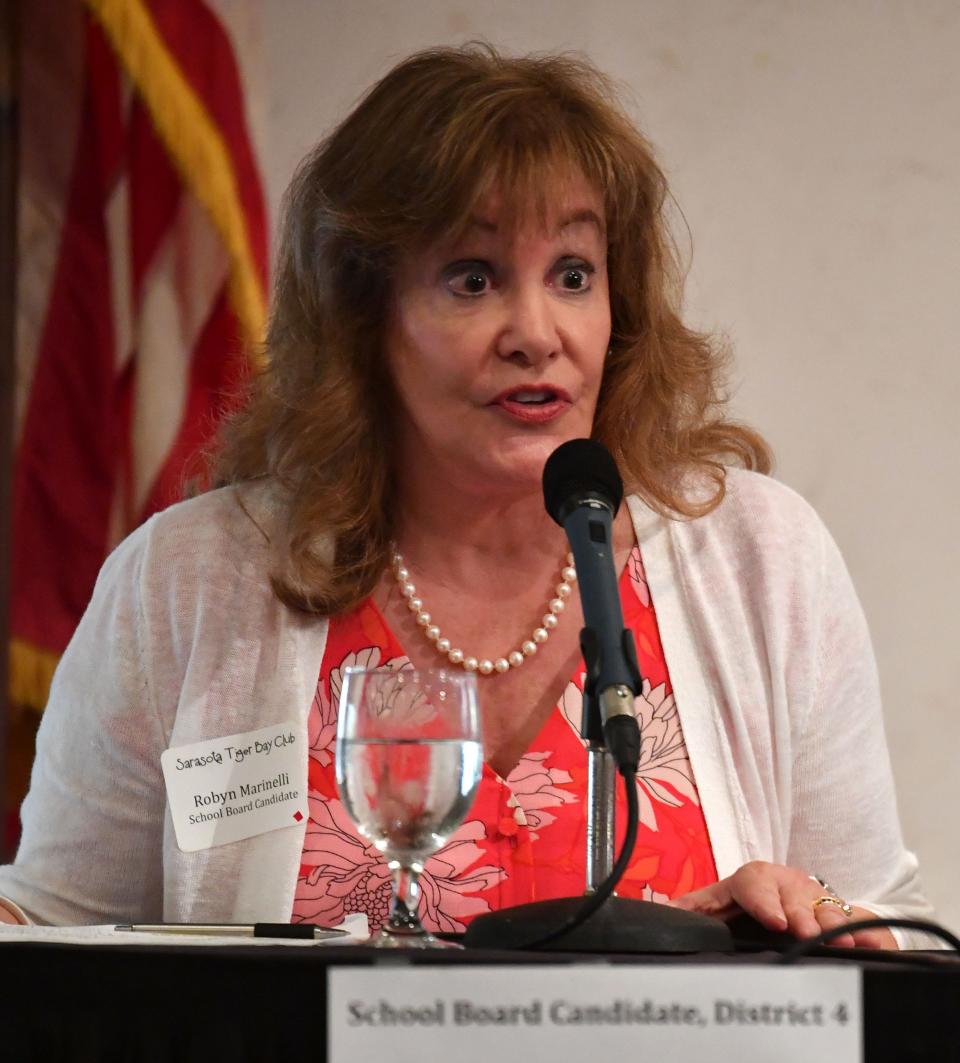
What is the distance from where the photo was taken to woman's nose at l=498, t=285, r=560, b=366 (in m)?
1.48

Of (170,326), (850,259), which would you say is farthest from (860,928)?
(850,259)

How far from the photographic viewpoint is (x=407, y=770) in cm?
89

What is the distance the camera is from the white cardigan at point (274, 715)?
151 centimetres

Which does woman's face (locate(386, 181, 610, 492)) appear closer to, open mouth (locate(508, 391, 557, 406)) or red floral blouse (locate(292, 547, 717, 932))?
open mouth (locate(508, 391, 557, 406))

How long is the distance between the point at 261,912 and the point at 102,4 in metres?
1.46

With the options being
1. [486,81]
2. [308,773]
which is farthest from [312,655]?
[486,81]

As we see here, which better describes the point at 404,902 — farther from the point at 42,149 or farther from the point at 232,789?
the point at 42,149

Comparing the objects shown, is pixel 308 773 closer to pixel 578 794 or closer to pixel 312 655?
pixel 312 655

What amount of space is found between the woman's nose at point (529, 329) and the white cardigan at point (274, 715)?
312 mm

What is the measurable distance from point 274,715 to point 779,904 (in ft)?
2.15

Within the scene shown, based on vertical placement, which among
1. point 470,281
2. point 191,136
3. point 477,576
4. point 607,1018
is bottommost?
point 607,1018

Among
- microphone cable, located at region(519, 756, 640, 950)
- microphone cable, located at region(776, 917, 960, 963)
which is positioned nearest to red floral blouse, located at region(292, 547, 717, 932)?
microphone cable, located at region(519, 756, 640, 950)

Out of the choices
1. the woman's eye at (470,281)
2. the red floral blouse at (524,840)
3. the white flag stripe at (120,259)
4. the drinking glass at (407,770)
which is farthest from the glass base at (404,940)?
the white flag stripe at (120,259)

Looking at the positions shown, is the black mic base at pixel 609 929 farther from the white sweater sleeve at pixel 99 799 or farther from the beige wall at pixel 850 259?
the beige wall at pixel 850 259
